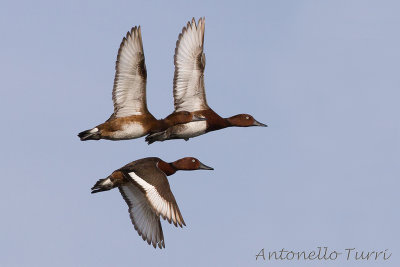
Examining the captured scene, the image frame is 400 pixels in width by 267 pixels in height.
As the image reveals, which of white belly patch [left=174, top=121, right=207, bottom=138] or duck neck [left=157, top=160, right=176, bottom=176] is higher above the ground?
white belly patch [left=174, top=121, right=207, bottom=138]

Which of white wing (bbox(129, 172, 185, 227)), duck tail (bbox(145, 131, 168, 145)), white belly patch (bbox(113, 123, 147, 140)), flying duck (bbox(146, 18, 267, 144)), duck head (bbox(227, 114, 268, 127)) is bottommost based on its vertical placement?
white wing (bbox(129, 172, 185, 227))

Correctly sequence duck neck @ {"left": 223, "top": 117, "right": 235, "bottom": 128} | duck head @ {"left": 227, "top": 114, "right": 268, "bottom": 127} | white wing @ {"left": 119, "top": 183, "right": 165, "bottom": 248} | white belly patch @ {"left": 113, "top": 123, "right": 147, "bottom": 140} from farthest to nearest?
duck head @ {"left": 227, "top": 114, "right": 268, "bottom": 127} < duck neck @ {"left": 223, "top": 117, "right": 235, "bottom": 128} < white belly patch @ {"left": 113, "top": 123, "right": 147, "bottom": 140} < white wing @ {"left": 119, "top": 183, "right": 165, "bottom": 248}

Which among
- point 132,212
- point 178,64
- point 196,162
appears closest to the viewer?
point 132,212

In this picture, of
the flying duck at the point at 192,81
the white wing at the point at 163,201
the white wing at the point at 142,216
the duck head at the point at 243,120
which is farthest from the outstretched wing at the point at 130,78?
the duck head at the point at 243,120

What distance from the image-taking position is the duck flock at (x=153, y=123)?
59.7 feet

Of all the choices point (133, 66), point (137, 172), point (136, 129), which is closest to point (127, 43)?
point (133, 66)

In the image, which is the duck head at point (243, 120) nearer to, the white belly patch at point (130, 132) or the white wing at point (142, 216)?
the white belly patch at point (130, 132)

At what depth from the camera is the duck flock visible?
18203 millimetres

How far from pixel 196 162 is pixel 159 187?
284 cm

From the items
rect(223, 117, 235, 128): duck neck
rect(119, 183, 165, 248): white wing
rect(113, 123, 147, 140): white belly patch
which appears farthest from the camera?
rect(223, 117, 235, 128): duck neck

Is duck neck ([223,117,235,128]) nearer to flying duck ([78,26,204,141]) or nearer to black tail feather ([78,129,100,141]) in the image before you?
flying duck ([78,26,204,141])

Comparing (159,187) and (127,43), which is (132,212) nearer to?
(159,187)

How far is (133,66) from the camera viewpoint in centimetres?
2027

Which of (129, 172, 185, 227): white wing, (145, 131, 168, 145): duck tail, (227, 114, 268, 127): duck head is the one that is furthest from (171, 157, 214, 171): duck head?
(227, 114, 268, 127): duck head
